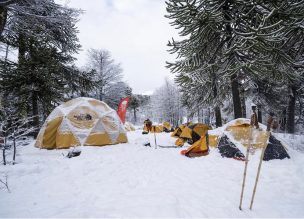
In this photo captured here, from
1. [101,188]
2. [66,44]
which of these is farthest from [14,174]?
[66,44]

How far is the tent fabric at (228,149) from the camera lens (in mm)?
6544

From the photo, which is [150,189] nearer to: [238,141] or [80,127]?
[238,141]

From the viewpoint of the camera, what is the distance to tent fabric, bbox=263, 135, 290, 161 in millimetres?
6230

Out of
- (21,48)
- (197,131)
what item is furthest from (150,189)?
(21,48)

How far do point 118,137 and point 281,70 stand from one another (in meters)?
7.86

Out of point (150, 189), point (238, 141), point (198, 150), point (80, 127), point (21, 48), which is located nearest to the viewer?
point (150, 189)

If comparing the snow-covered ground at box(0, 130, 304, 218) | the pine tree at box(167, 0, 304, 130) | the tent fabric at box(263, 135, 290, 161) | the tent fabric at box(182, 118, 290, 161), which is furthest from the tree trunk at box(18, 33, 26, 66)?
the tent fabric at box(263, 135, 290, 161)

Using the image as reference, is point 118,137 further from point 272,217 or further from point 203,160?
point 272,217

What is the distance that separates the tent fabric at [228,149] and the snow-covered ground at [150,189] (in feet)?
1.01

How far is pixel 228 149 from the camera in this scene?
6930 millimetres

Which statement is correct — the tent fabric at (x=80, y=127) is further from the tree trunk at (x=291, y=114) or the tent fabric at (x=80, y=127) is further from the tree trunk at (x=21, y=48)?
the tree trunk at (x=291, y=114)

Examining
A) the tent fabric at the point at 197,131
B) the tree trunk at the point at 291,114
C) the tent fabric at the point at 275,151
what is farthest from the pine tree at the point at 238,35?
the tree trunk at the point at 291,114

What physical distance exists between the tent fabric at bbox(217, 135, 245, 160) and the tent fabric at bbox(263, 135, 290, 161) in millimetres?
747

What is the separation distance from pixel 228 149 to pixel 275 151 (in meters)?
1.40
